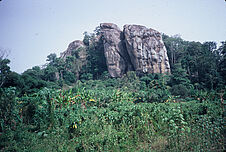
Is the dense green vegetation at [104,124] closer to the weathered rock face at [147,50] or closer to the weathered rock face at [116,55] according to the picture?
the weathered rock face at [147,50]

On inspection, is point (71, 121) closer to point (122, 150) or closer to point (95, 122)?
point (95, 122)

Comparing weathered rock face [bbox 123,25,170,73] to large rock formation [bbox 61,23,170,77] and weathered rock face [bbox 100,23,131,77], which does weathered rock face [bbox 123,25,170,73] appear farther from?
weathered rock face [bbox 100,23,131,77]

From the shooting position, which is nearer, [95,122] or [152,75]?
[95,122]

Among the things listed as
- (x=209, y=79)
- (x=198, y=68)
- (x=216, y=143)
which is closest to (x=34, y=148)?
(x=216, y=143)

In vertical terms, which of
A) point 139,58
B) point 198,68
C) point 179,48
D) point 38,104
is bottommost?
point 38,104

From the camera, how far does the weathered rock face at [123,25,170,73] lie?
23203 millimetres

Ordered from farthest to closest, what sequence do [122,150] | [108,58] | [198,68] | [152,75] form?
1. [108,58]
2. [152,75]
3. [198,68]
4. [122,150]

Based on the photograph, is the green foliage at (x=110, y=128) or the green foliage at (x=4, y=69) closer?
the green foliage at (x=110, y=128)

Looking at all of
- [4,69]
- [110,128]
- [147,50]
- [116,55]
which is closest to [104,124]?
[110,128]

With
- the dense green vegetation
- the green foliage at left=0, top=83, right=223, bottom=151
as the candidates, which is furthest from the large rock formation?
the green foliage at left=0, top=83, right=223, bottom=151

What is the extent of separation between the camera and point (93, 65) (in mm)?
30484

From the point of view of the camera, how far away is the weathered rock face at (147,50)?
76.1 feet

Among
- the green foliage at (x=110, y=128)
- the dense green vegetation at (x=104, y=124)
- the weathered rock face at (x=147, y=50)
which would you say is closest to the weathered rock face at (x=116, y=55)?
the weathered rock face at (x=147, y=50)

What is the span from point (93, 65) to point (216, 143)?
93.8 feet
